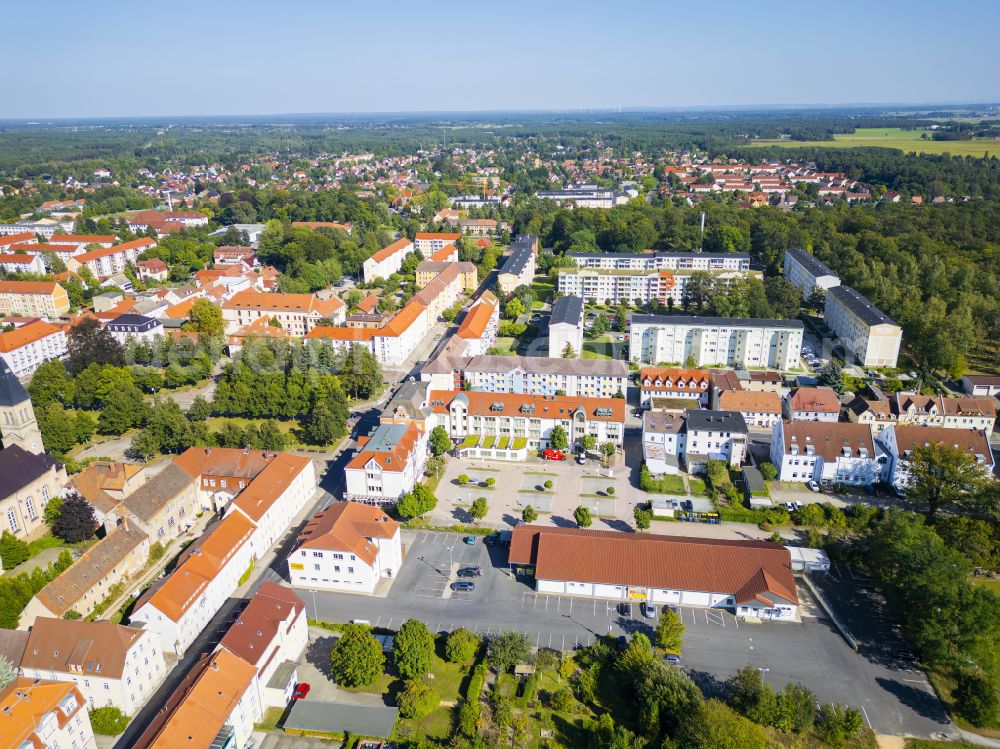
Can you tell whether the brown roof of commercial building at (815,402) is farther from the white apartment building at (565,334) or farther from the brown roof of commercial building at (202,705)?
the brown roof of commercial building at (202,705)

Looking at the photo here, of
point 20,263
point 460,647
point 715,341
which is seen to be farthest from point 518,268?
point 20,263

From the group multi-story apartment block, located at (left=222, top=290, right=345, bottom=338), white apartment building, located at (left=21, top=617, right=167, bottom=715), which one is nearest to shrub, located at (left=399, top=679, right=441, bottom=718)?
white apartment building, located at (left=21, top=617, right=167, bottom=715)

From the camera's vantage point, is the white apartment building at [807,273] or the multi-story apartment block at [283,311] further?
the white apartment building at [807,273]

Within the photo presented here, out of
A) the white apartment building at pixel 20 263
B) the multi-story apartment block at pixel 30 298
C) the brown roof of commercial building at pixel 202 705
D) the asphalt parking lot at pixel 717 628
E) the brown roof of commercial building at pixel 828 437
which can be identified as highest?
the white apartment building at pixel 20 263

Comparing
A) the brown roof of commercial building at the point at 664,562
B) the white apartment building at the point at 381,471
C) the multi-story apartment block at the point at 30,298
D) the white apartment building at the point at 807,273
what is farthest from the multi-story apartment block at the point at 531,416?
the multi-story apartment block at the point at 30,298

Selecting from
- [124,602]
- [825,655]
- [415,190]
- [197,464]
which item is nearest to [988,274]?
[825,655]

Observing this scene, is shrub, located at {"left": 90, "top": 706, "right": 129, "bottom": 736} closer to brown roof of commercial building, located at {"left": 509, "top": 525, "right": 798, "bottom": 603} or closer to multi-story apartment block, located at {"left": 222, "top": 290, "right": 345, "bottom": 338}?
brown roof of commercial building, located at {"left": 509, "top": 525, "right": 798, "bottom": 603}

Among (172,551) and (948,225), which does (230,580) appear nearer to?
(172,551)

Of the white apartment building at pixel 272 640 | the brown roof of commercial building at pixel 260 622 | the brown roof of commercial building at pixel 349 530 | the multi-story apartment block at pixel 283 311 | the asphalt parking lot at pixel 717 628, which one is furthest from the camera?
the multi-story apartment block at pixel 283 311
